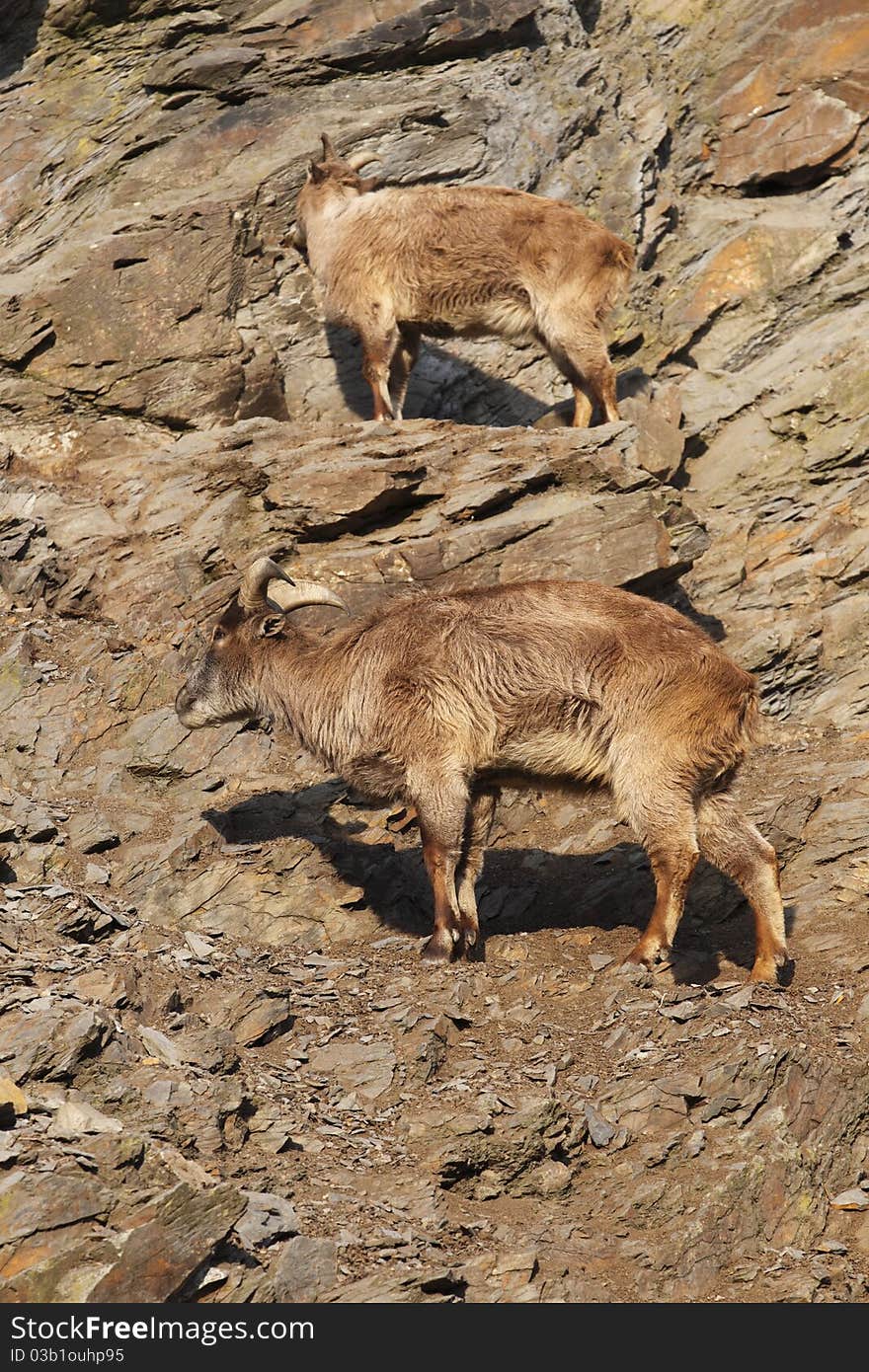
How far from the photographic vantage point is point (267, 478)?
14.2 meters

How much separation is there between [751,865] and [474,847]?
6.13 ft

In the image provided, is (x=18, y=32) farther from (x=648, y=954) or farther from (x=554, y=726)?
(x=648, y=954)

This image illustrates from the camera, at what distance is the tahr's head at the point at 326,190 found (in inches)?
642

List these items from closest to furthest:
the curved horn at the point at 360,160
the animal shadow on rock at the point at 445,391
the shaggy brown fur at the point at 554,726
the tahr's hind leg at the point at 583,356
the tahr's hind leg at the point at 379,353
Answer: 1. the shaggy brown fur at the point at 554,726
2. the tahr's hind leg at the point at 583,356
3. the tahr's hind leg at the point at 379,353
4. the animal shadow on rock at the point at 445,391
5. the curved horn at the point at 360,160

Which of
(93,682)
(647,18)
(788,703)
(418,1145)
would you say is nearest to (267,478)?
(93,682)

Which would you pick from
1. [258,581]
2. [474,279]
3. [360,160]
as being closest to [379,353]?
[474,279]

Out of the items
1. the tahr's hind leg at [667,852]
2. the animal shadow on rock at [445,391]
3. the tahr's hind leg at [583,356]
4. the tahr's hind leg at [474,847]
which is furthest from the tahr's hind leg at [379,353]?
the tahr's hind leg at [667,852]

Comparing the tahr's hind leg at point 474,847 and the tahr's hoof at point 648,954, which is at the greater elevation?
the tahr's hind leg at point 474,847

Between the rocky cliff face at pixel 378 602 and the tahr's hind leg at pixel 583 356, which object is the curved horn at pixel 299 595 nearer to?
the rocky cliff face at pixel 378 602

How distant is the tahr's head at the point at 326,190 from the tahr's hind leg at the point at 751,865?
862 centimetres

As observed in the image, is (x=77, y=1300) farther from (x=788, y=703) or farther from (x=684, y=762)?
(x=788, y=703)

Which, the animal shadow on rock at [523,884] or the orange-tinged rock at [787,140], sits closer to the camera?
the animal shadow on rock at [523,884]

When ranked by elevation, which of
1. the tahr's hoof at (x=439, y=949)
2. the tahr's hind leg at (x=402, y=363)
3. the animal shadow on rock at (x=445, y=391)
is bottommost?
the tahr's hoof at (x=439, y=949)

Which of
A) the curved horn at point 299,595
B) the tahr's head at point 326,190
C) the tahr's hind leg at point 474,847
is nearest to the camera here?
the tahr's hind leg at point 474,847
